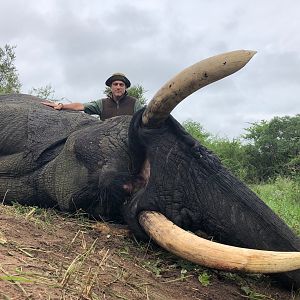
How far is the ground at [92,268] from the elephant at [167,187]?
0.15 metres

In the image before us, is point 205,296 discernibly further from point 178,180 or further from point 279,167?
point 279,167

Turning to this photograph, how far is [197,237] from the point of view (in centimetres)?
306

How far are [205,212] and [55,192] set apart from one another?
46.7 inches

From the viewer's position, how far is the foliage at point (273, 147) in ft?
62.3

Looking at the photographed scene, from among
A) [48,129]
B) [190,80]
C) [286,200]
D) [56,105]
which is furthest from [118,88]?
[190,80]

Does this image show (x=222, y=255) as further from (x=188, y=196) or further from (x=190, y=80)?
(x=190, y=80)

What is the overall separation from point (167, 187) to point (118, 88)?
10.1 ft

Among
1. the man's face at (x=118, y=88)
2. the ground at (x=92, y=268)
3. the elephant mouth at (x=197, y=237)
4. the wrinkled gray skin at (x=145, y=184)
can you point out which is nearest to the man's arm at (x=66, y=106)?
the man's face at (x=118, y=88)

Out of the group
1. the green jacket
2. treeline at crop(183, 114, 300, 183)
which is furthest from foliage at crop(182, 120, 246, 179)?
the green jacket

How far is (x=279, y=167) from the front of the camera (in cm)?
1852

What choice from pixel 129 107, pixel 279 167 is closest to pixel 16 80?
pixel 129 107

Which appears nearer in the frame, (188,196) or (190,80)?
(190,80)

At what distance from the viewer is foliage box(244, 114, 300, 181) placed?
62.3ft

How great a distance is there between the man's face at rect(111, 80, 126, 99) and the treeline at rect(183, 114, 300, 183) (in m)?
11.4
